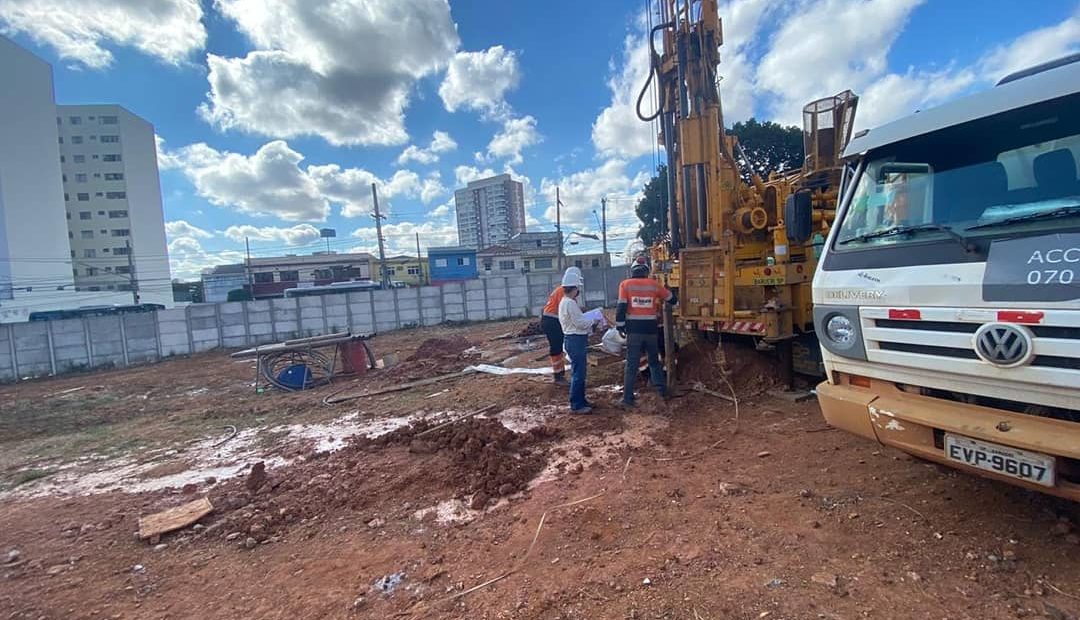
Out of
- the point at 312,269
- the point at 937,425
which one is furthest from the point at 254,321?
the point at 312,269

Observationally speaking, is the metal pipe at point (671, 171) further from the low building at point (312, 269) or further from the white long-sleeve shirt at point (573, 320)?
the low building at point (312, 269)

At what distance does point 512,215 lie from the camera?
5706 centimetres

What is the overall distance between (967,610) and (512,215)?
185 feet

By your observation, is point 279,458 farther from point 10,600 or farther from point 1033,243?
point 1033,243

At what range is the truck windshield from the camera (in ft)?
7.89

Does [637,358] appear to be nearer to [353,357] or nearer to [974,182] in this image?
[974,182]

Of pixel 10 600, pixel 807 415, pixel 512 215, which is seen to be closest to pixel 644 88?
pixel 807 415

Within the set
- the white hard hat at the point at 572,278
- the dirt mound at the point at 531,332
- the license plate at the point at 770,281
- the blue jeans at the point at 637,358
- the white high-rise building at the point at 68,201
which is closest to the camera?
the license plate at the point at 770,281

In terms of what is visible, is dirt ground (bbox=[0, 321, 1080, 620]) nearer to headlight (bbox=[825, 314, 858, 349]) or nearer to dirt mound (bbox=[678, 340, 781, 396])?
dirt mound (bbox=[678, 340, 781, 396])

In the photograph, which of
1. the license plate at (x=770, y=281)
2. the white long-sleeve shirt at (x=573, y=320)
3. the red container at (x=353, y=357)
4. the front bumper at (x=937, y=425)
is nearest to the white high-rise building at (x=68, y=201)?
the red container at (x=353, y=357)

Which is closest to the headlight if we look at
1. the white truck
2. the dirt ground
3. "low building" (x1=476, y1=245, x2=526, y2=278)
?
the white truck

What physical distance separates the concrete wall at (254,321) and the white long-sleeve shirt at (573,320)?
52.6 feet

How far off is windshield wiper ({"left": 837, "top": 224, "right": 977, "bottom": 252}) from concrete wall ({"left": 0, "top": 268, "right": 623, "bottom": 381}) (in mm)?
19513

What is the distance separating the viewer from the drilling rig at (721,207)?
5.82 m
